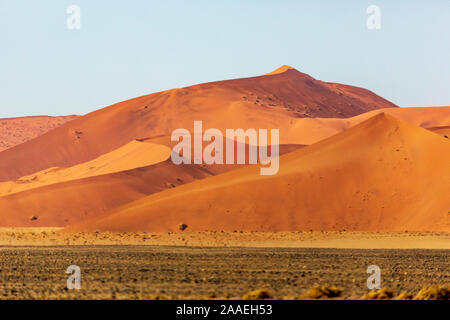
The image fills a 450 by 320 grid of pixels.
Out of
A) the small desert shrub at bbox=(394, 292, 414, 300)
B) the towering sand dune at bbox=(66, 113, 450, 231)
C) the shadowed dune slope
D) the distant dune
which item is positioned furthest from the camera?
the shadowed dune slope

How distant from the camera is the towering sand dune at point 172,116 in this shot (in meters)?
131

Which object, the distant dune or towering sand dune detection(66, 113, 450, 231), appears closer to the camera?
towering sand dune detection(66, 113, 450, 231)

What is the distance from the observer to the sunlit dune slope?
9769 cm

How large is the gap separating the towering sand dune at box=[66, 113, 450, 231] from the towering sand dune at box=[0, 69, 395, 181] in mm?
48425

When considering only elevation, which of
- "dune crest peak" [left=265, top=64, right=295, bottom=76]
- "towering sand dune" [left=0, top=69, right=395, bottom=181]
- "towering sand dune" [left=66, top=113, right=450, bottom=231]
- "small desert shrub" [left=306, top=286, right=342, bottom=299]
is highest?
"dune crest peak" [left=265, top=64, right=295, bottom=76]

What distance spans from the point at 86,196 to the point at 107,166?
17.0 m

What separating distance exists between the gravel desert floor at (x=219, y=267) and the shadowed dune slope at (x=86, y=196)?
24.7 metres

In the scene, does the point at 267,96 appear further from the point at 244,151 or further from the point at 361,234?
the point at 361,234

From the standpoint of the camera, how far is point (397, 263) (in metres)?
38.0

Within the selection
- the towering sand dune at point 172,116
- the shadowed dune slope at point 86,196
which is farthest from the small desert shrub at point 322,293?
the towering sand dune at point 172,116

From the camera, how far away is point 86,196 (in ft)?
282

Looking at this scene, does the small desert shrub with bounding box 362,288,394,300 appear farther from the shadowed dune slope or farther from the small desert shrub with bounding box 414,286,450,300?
Answer: the shadowed dune slope

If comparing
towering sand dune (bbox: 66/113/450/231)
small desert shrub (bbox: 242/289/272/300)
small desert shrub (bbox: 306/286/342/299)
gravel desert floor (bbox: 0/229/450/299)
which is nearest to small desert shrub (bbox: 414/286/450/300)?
gravel desert floor (bbox: 0/229/450/299)
